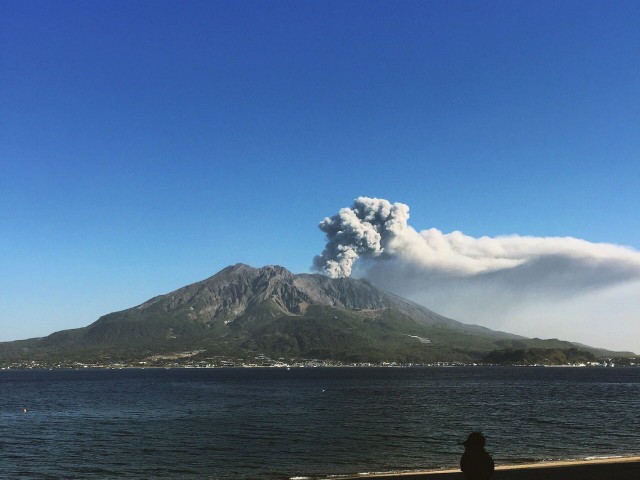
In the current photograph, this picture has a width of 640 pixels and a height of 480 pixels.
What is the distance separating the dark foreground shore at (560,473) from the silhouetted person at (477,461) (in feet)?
64.9

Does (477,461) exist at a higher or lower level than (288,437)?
higher

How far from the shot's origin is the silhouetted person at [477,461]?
18516 millimetres

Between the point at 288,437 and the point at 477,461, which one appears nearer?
the point at 477,461

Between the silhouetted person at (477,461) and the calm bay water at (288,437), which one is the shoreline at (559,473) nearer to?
the calm bay water at (288,437)

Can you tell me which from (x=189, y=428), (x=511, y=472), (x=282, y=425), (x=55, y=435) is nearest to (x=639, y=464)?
(x=511, y=472)

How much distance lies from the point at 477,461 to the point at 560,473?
80.4 feet

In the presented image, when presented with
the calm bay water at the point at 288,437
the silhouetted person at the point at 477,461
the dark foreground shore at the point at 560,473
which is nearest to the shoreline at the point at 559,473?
the dark foreground shore at the point at 560,473

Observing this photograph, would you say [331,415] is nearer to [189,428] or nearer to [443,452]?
[189,428]

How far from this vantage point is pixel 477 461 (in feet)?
60.8

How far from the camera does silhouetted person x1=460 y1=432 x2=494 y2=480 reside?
60.7 feet

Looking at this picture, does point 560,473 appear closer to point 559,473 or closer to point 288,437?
point 559,473

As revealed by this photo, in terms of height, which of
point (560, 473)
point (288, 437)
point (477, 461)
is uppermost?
point (477, 461)

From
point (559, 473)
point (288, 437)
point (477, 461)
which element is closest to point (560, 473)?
point (559, 473)

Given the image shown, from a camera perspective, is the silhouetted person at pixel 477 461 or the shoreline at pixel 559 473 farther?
the shoreline at pixel 559 473
